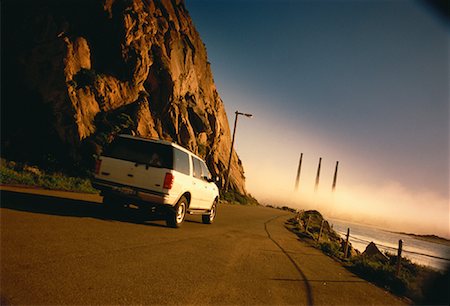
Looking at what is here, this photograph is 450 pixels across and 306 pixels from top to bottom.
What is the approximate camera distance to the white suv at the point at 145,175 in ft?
26.9

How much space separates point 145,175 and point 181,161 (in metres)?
1.20

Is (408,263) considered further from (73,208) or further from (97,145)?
(97,145)

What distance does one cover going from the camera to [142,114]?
25.8m

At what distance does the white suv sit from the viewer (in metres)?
8.20

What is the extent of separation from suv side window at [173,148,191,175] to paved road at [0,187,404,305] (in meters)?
1.77

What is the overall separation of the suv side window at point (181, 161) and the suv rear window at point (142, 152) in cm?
14

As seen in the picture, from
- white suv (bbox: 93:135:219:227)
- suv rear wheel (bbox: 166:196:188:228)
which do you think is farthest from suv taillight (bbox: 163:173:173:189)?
suv rear wheel (bbox: 166:196:188:228)

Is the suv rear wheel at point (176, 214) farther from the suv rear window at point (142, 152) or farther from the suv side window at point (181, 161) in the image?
the suv rear window at point (142, 152)

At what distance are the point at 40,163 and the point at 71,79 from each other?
690 cm

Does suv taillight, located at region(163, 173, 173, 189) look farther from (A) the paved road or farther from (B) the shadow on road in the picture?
(B) the shadow on road

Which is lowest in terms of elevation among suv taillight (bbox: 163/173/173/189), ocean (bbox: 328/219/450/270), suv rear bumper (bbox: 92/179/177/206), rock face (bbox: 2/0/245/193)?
ocean (bbox: 328/219/450/270)

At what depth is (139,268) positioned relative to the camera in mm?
4629

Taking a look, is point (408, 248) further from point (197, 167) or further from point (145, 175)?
point (145, 175)

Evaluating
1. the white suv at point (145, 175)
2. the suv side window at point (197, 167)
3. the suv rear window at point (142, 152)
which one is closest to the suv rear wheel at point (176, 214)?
the white suv at point (145, 175)
